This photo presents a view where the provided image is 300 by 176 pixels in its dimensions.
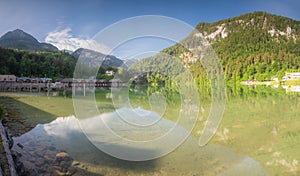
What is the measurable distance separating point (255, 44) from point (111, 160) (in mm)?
92022

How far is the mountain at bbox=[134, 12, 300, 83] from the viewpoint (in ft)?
202

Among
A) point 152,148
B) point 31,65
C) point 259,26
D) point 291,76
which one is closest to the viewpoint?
point 152,148

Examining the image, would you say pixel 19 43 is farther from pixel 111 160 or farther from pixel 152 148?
pixel 111 160

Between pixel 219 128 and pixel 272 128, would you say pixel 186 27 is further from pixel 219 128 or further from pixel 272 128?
pixel 272 128

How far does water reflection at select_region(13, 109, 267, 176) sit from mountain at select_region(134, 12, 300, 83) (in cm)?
4141

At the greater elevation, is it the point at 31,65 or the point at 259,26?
the point at 259,26

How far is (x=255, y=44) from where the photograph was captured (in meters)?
84.8

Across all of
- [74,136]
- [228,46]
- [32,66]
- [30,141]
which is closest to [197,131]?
[74,136]

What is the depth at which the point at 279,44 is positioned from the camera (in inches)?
3233

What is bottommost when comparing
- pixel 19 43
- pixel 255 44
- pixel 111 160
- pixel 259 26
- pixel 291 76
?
pixel 111 160

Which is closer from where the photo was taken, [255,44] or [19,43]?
[255,44]

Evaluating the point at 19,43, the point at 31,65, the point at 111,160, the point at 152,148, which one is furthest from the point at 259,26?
the point at 19,43

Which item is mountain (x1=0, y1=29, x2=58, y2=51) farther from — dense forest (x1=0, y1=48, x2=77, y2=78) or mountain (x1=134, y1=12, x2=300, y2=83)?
mountain (x1=134, y1=12, x2=300, y2=83)

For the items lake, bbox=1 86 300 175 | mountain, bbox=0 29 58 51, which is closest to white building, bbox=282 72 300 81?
lake, bbox=1 86 300 175
